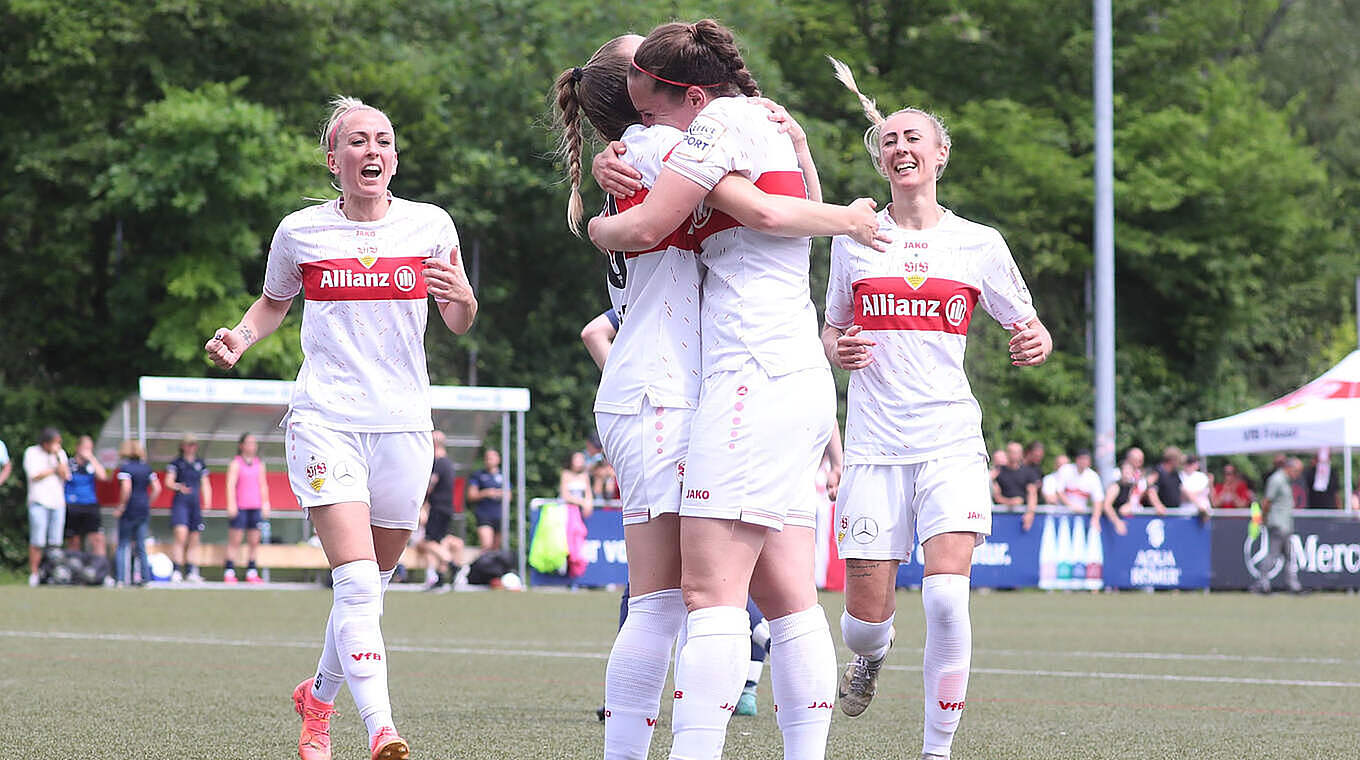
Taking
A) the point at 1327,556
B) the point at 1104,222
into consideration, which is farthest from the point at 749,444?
the point at 1104,222

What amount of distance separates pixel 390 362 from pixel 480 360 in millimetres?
27200

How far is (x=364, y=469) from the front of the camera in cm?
580

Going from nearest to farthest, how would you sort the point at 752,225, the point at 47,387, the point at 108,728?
the point at 752,225 → the point at 108,728 → the point at 47,387

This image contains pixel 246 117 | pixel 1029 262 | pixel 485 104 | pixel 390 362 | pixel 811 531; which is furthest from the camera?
pixel 1029 262

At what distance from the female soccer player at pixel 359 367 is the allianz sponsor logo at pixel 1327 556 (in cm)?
2059

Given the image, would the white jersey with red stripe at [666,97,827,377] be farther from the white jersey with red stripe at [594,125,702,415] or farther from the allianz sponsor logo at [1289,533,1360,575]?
the allianz sponsor logo at [1289,533,1360,575]

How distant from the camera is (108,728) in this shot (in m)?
7.08

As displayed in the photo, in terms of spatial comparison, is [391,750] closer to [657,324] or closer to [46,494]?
[657,324]

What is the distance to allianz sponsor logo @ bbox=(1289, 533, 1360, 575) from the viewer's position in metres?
24.5

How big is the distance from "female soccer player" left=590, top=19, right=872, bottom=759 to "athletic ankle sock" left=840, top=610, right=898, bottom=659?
70.9 inches

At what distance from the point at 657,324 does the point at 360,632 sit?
1.78 metres

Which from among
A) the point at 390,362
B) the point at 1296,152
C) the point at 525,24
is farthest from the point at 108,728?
the point at 1296,152

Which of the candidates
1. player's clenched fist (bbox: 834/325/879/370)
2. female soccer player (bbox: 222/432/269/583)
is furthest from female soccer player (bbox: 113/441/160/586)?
player's clenched fist (bbox: 834/325/879/370)

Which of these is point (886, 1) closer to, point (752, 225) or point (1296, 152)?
point (1296, 152)
